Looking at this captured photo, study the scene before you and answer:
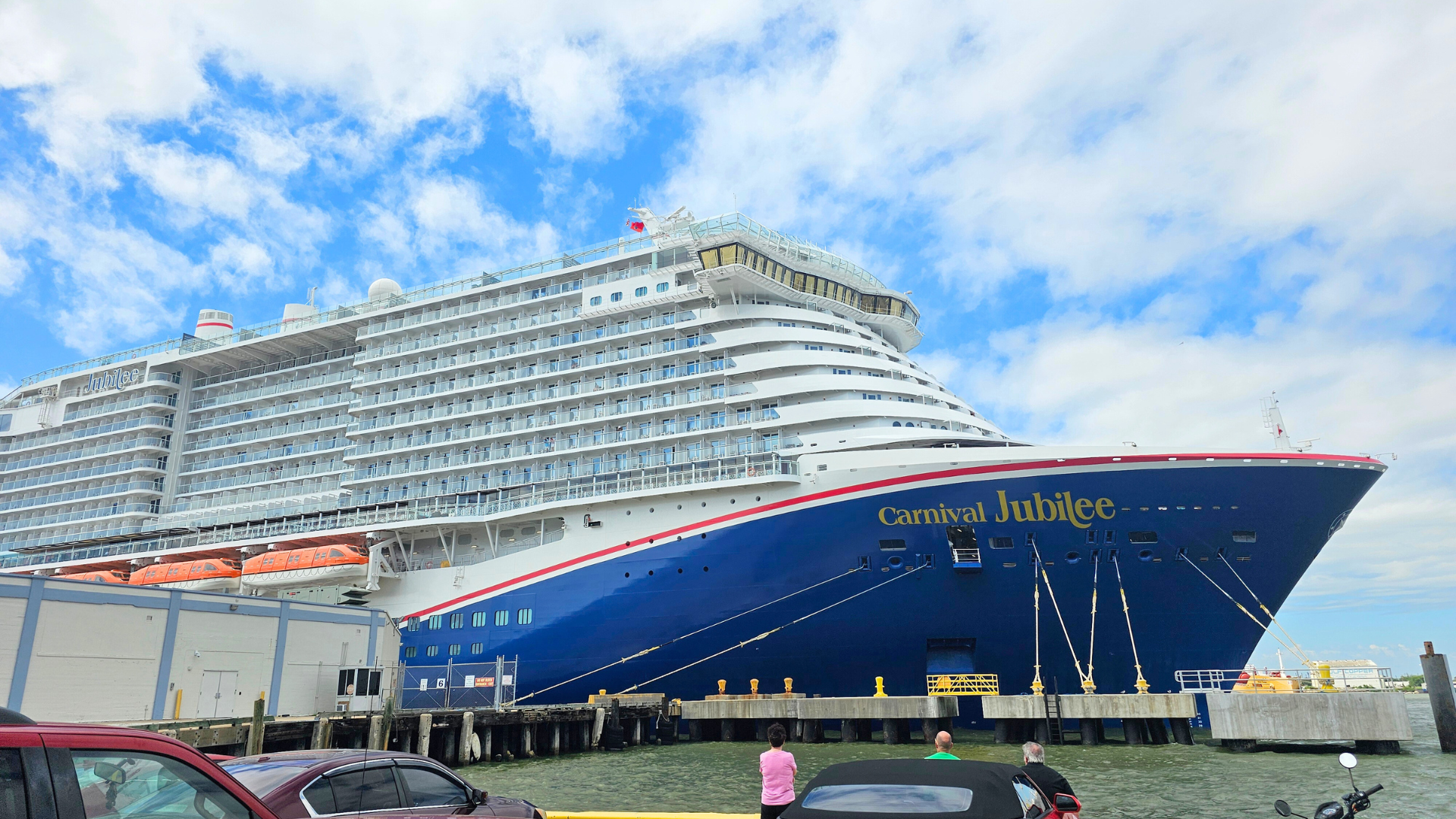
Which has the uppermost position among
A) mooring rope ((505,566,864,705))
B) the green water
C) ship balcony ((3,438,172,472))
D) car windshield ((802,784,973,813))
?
ship balcony ((3,438,172,472))

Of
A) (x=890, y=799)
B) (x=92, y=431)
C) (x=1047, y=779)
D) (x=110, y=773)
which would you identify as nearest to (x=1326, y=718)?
(x=1047, y=779)

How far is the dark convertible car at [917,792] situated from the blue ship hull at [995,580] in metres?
17.9

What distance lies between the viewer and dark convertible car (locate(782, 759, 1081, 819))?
16.5ft

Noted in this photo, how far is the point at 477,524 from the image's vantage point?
3125 cm

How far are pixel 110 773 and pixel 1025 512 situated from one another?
21998 millimetres

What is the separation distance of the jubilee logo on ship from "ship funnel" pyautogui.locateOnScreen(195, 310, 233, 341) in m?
41.0

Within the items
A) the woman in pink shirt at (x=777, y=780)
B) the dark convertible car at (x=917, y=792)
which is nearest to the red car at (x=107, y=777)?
the dark convertible car at (x=917, y=792)

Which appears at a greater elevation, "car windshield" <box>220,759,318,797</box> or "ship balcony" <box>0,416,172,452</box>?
"ship balcony" <box>0,416,172,452</box>

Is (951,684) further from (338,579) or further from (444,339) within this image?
(444,339)

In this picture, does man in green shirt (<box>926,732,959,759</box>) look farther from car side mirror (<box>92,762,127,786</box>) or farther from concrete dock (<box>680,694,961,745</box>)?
concrete dock (<box>680,694,961,745</box>)

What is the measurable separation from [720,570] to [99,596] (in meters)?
14.8

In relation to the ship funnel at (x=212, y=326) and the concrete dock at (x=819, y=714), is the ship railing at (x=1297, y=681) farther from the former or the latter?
the ship funnel at (x=212, y=326)

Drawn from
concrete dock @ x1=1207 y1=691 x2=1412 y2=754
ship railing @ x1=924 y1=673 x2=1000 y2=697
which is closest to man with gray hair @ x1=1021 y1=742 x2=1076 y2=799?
ship railing @ x1=924 y1=673 x2=1000 y2=697

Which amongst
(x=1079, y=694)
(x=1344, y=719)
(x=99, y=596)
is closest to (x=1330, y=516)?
(x=1344, y=719)
